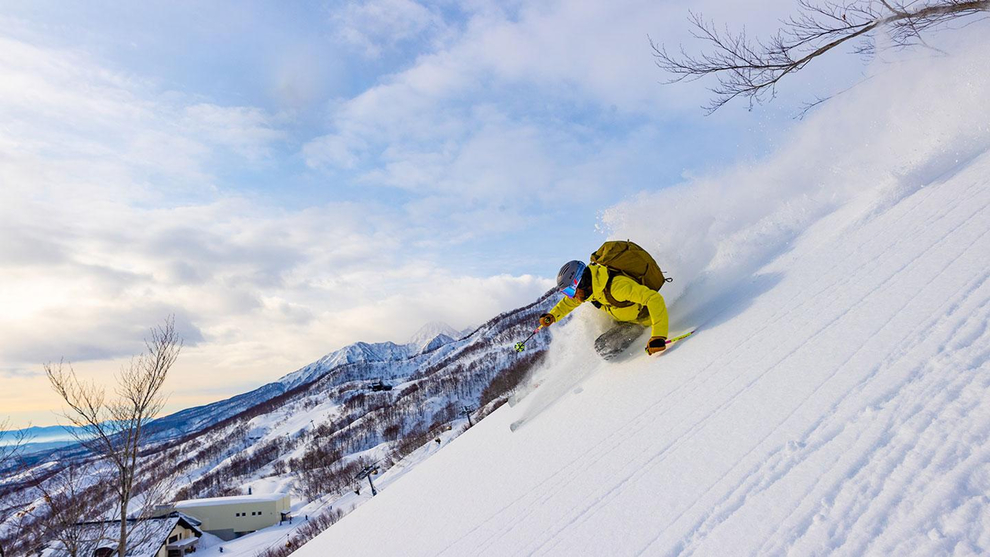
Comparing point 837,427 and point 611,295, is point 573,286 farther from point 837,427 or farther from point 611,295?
point 837,427

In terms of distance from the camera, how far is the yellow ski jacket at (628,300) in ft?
15.1

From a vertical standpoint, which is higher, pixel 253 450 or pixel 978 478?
pixel 253 450

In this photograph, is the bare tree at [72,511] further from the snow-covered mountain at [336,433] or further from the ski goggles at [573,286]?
the snow-covered mountain at [336,433]

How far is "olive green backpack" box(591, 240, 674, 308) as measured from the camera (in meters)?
5.12

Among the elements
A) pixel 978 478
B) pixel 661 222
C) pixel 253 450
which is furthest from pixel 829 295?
pixel 253 450

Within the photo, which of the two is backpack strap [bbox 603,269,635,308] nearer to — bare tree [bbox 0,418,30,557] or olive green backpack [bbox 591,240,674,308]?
olive green backpack [bbox 591,240,674,308]

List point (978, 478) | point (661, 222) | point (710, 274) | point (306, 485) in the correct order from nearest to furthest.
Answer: point (978, 478) < point (710, 274) < point (661, 222) < point (306, 485)

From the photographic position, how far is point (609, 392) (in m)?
4.30

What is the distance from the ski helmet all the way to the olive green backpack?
20 centimetres

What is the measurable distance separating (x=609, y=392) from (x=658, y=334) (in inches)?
31.3

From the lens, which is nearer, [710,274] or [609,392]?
[609,392]

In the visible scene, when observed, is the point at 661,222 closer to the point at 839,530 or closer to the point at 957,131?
the point at 957,131

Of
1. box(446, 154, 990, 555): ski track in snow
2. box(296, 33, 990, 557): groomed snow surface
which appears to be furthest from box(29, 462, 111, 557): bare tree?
box(446, 154, 990, 555): ski track in snow

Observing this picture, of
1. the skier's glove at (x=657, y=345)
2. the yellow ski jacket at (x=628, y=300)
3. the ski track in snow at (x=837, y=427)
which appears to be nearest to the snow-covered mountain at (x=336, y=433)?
the yellow ski jacket at (x=628, y=300)
